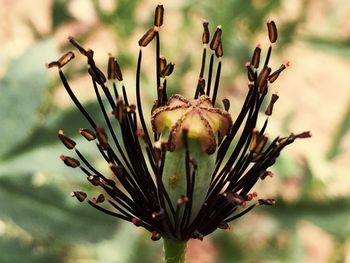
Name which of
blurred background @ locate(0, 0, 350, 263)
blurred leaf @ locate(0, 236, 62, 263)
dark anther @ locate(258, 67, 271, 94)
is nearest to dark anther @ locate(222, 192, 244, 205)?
dark anther @ locate(258, 67, 271, 94)

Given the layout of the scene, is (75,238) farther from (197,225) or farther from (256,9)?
(256,9)

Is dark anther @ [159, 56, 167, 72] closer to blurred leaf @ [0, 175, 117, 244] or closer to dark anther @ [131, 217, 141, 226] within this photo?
dark anther @ [131, 217, 141, 226]

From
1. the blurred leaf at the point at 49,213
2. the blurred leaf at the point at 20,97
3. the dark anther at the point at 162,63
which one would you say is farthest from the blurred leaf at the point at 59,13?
the dark anther at the point at 162,63

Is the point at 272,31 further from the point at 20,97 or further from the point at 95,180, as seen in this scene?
the point at 20,97

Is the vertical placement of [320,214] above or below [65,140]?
above

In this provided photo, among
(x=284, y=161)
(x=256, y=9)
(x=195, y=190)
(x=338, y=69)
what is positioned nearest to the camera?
(x=195, y=190)

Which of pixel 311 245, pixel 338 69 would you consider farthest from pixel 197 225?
pixel 338 69

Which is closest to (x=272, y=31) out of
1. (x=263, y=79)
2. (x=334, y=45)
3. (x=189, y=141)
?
(x=263, y=79)
